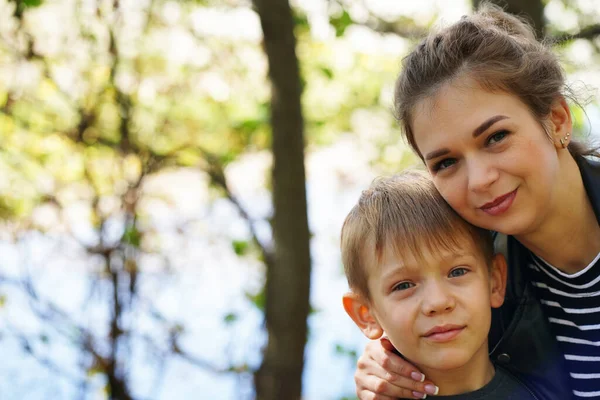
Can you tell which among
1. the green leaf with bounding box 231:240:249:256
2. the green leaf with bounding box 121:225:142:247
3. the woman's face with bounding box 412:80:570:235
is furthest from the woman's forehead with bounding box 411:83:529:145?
the green leaf with bounding box 231:240:249:256

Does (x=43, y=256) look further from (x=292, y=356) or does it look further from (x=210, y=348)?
(x=292, y=356)

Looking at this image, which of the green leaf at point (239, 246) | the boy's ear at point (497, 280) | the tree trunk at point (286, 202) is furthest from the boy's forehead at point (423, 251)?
the green leaf at point (239, 246)

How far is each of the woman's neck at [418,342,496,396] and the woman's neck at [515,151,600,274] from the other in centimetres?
36

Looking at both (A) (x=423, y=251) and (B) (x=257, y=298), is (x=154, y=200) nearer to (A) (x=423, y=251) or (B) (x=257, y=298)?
(B) (x=257, y=298)

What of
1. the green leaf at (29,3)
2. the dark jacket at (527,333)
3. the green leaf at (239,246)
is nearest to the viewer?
the dark jacket at (527,333)

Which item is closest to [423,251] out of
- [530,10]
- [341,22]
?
[530,10]

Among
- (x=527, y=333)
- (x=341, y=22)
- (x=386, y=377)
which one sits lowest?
(x=386, y=377)

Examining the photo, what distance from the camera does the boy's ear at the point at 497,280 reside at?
6.51 ft

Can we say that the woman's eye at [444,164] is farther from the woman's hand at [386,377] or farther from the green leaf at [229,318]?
the green leaf at [229,318]

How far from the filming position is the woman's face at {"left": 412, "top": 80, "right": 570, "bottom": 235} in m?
1.80

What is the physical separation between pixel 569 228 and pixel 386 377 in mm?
667

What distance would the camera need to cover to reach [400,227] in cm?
191

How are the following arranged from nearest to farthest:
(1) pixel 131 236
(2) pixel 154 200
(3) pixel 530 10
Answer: (3) pixel 530 10 → (1) pixel 131 236 → (2) pixel 154 200

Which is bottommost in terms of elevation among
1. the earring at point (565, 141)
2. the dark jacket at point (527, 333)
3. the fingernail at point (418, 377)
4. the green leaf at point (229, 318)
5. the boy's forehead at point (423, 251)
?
the green leaf at point (229, 318)
